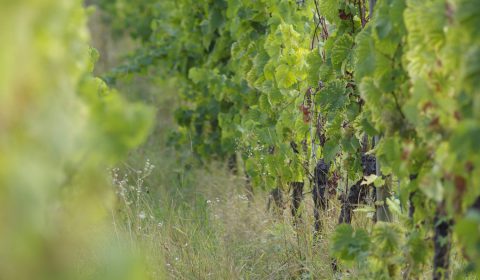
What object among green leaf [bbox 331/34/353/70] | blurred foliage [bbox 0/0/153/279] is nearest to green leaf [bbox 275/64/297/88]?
green leaf [bbox 331/34/353/70]

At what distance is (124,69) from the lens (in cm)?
689

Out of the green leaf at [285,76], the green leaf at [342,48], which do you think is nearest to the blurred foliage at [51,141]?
the green leaf at [342,48]

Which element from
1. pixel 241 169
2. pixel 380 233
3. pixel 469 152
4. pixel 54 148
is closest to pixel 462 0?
pixel 469 152

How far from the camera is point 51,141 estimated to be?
5.82 ft

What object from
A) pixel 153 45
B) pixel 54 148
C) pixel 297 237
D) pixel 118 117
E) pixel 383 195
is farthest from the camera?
pixel 153 45

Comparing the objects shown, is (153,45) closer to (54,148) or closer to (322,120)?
(322,120)

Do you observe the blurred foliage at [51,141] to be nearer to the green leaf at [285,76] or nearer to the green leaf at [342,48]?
the green leaf at [342,48]

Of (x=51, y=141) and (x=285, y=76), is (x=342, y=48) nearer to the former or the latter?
(x=285, y=76)

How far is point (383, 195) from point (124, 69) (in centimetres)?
374

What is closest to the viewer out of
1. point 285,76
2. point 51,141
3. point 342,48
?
point 51,141

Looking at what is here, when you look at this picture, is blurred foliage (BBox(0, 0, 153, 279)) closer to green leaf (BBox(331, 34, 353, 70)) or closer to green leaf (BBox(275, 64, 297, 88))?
green leaf (BBox(331, 34, 353, 70))

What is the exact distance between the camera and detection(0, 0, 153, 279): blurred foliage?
5.53 feet

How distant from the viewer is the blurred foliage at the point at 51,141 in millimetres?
1686

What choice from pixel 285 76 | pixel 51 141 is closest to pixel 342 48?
pixel 285 76
